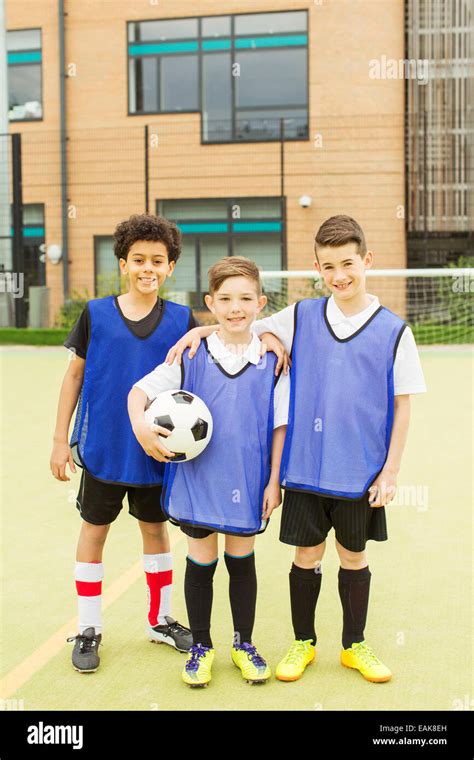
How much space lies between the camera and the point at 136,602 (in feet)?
11.7

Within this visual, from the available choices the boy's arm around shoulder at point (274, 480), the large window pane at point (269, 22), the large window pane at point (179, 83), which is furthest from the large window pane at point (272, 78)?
the boy's arm around shoulder at point (274, 480)

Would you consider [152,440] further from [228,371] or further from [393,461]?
[393,461]

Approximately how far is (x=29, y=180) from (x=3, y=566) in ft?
48.0

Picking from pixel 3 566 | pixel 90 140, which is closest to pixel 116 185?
pixel 90 140

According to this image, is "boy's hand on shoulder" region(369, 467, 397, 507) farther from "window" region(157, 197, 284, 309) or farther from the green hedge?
"window" region(157, 197, 284, 309)

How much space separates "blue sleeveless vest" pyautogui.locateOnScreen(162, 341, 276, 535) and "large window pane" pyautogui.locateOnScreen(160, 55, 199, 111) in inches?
590

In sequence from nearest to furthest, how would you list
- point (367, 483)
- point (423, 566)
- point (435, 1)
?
1. point (367, 483)
2. point (423, 566)
3. point (435, 1)

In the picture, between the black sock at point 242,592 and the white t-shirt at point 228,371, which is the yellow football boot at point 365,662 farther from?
the white t-shirt at point 228,371

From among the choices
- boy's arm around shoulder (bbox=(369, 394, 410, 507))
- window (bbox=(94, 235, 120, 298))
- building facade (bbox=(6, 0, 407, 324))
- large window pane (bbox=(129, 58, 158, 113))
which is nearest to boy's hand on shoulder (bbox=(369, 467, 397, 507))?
boy's arm around shoulder (bbox=(369, 394, 410, 507))

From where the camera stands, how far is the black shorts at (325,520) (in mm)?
2838

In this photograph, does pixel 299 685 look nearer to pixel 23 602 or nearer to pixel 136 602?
pixel 136 602

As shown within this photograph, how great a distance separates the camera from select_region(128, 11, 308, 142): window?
16469mm

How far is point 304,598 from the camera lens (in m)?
2.94
